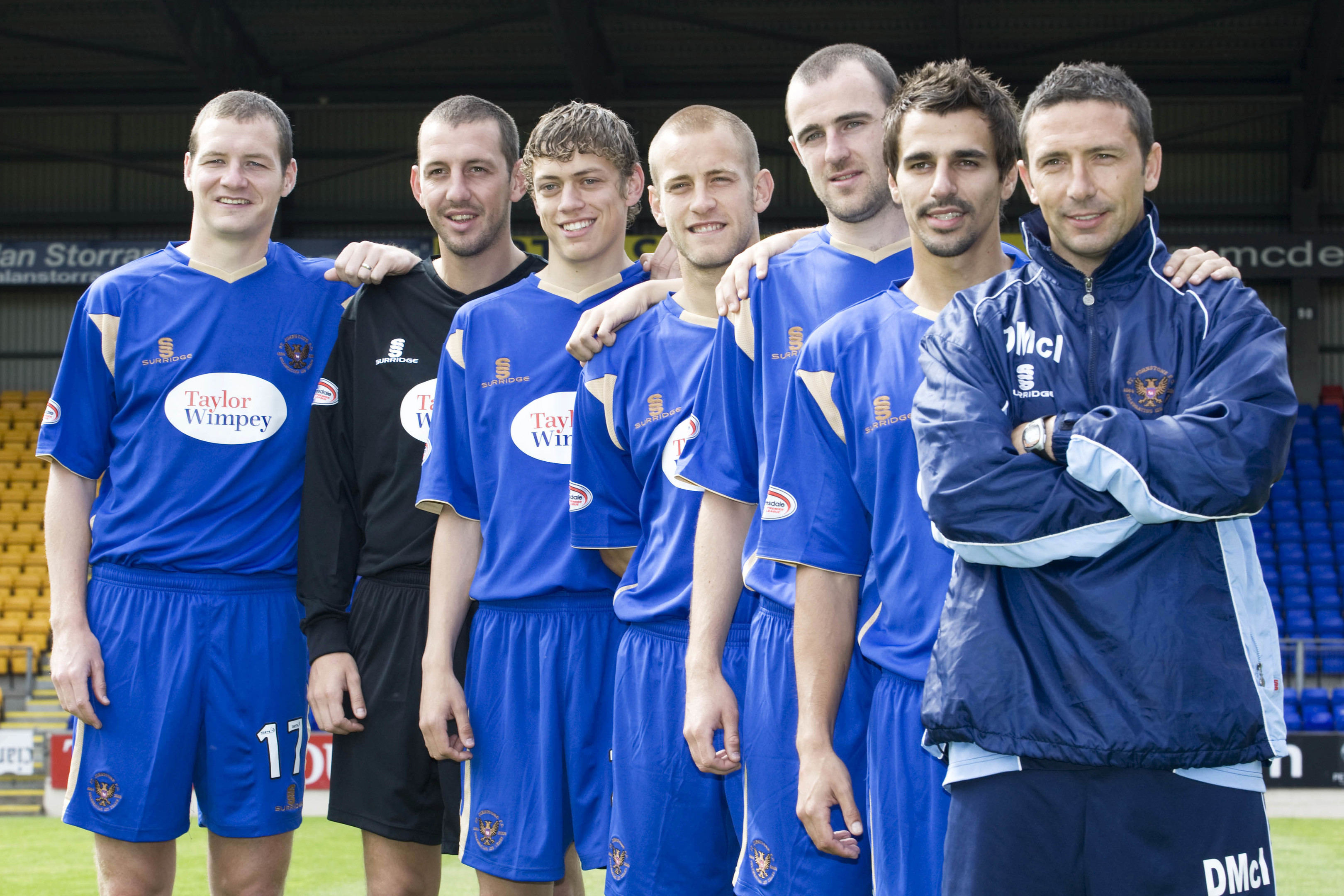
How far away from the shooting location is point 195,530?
11.3 feet

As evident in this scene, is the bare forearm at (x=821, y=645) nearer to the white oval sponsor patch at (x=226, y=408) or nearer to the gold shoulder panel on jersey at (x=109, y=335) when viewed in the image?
the white oval sponsor patch at (x=226, y=408)

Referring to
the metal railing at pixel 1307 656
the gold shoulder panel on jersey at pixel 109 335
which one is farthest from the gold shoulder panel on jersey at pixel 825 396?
the metal railing at pixel 1307 656

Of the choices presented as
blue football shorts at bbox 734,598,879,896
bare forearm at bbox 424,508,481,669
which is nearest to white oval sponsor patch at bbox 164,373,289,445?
bare forearm at bbox 424,508,481,669

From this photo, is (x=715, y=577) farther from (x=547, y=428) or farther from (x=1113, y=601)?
(x=1113, y=601)

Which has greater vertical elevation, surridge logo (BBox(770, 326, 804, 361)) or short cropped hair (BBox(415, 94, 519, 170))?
short cropped hair (BBox(415, 94, 519, 170))

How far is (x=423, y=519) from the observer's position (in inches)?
135

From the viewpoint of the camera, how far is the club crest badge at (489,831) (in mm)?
3133

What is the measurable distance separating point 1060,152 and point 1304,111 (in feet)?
52.2

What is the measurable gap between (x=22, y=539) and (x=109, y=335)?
47.6ft

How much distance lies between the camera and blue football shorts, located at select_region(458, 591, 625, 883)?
3.12 meters

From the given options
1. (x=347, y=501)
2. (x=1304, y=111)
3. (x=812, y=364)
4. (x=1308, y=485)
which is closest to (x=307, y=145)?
(x=1304, y=111)

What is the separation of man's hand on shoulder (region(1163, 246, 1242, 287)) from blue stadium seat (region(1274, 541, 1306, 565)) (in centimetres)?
1463

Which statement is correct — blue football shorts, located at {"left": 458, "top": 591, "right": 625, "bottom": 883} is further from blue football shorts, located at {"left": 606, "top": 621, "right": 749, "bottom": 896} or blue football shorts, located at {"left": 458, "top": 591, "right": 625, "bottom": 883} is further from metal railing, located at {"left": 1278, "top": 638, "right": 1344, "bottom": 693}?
metal railing, located at {"left": 1278, "top": 638, "right": 1344, "bottom": 693}

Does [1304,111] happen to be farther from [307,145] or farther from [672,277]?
[672,277]
